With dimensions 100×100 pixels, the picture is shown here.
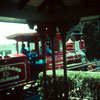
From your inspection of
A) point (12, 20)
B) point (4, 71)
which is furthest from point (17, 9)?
point (4, 71)

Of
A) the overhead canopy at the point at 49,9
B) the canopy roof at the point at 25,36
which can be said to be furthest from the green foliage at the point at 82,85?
the canopy roof at the point at 25,36

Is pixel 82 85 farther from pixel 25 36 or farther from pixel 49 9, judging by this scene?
pixel 25 36

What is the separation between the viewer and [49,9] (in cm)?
312

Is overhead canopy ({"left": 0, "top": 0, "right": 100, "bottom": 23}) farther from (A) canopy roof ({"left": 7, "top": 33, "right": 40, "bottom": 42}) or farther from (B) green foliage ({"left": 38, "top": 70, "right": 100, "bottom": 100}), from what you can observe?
(A) canopy roof ({"left": 7, "top": 33, "right": 40, "bottom": 42})

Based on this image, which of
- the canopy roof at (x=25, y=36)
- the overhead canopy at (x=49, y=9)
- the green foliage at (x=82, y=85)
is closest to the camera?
the overhead canopy at (x=49, y=9)

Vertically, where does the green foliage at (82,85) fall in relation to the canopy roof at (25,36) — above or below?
below

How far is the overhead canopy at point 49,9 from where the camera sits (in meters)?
3.03

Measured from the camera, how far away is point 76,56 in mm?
12258

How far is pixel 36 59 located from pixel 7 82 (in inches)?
102

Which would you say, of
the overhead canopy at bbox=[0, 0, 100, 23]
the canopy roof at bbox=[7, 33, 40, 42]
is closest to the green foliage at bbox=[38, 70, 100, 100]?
the overhead canopy at bbox=[0, 0, 100, 23]

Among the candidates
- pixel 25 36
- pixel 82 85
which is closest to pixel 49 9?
pixel 82 85

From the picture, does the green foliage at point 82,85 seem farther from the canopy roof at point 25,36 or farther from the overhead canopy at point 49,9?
the canopy roof at point 25,36

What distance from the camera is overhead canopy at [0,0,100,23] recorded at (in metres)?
3.03

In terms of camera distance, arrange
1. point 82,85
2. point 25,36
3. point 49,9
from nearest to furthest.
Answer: point 49,9
point 82,85
point 25,36
